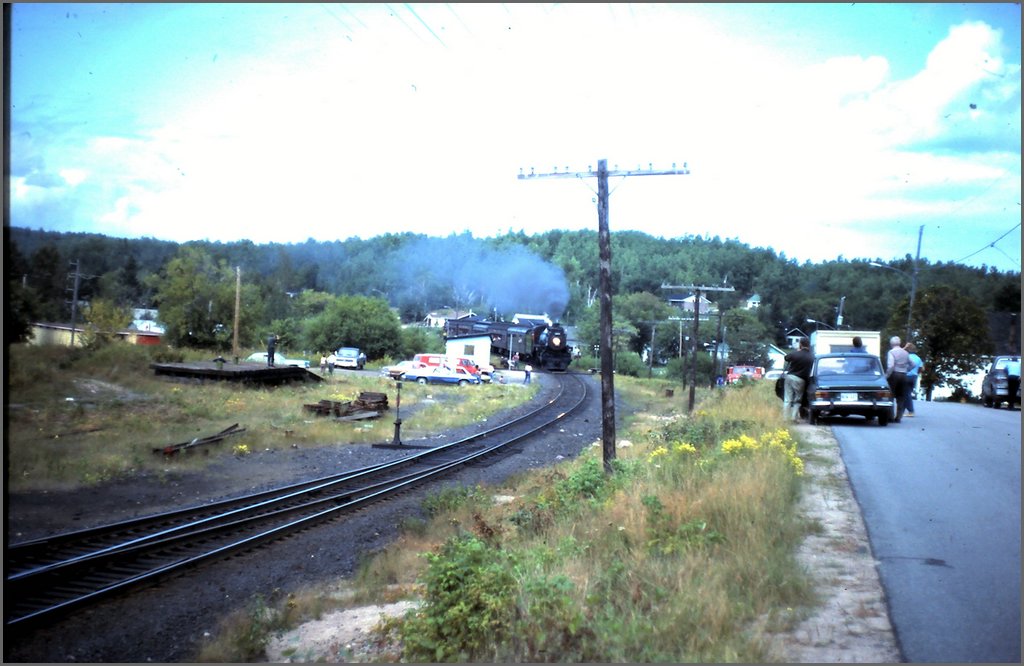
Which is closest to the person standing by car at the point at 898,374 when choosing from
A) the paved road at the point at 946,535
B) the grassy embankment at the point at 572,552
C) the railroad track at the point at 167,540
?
the grassy embankment at the point at 572,552

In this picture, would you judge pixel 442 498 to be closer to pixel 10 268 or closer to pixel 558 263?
pixel 10 268

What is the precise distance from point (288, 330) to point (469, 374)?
12.7 meters

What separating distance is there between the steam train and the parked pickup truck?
29.3 metres

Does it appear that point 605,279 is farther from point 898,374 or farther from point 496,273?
point 496,273

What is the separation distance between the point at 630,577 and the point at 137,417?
747 inches

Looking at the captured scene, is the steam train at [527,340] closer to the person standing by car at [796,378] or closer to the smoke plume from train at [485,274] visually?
the smoke plume from train at [485,274]

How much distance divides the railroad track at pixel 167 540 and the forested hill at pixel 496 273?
3398 millimetres

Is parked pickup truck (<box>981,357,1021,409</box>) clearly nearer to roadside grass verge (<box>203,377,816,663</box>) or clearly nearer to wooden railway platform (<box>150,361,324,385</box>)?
roadside grass verge (<box>203,377,816,663</box>)

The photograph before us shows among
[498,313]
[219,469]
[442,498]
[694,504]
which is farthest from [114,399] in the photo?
[498,313]

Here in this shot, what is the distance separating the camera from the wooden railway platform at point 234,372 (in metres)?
25.8

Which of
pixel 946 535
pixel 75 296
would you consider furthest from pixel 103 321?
pixel 946 535

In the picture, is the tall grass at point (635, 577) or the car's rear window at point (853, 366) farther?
the car's rear window at point (853, 366)

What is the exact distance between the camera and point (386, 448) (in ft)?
75.4

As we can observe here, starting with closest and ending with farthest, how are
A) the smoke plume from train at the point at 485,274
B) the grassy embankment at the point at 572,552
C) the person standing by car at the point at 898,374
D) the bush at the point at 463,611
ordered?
the grassy embankment at the point at 572,552 < the bush at the point at 463,611 < the person standing by car at the point at 898,374 < the smoke plume from train at the point at 485,274
